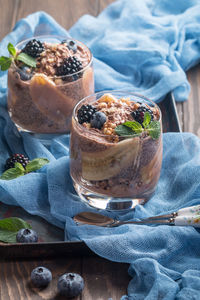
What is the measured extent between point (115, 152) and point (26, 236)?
0.38 metres

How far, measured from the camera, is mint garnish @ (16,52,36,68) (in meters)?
2.00

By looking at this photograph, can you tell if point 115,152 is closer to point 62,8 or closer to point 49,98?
point 49,98

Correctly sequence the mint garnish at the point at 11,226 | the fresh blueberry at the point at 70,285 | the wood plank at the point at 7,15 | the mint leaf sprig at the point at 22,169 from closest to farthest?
the fresh blueberry at the point at 70,285
the mint garnish at the point at 11,226
the mint leaf sprig at the point at 22,169
the wood plank at the point at 7,15

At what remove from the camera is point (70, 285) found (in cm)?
149

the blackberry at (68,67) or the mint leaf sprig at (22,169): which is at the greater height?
the blackberry at (68,67)

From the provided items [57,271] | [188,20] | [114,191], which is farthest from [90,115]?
[188,20]

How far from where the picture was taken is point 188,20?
2717 mm

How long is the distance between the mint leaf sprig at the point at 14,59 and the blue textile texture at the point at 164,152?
271mm

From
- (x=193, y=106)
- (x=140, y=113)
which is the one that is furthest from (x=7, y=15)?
(x=140, y=113)

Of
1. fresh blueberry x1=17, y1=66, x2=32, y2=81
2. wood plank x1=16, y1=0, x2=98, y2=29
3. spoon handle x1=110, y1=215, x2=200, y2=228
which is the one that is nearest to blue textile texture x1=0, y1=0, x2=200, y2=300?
spoon handle x1=110, y1=215, x2=200, y2=228

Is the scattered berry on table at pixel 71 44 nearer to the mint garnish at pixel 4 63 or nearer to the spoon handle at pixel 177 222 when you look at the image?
the mint garnish at pixel 4 63

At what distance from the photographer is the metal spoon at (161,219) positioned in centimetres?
168

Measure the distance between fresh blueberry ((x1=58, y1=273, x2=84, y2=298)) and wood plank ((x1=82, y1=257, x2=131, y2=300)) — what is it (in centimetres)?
3

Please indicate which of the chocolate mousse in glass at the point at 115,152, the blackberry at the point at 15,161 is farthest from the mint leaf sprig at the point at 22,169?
the chocolate mousse in glass at the point at 115,152
